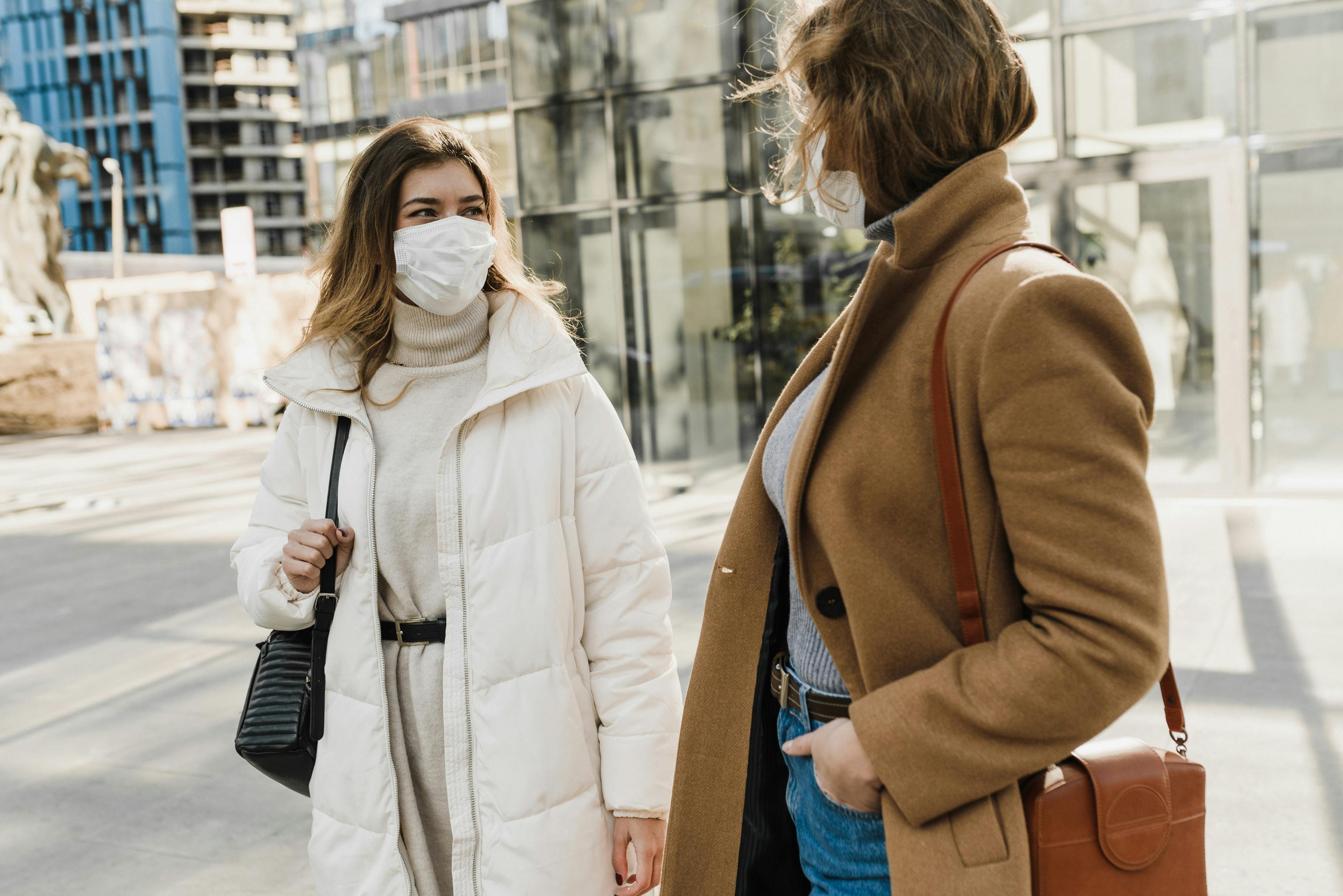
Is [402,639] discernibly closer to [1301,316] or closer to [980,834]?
[980,834]

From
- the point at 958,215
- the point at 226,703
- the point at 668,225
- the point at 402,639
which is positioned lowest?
the point at 226,703

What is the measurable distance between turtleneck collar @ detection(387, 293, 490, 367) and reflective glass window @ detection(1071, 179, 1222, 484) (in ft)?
26.6

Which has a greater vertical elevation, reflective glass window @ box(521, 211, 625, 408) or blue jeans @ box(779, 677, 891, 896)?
reflective glass window @ box(521, 211, 625, 408)

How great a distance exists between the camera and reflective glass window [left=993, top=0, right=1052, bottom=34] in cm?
925

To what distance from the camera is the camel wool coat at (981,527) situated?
109cm

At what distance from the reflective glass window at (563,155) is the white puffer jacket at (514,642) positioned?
29.8ft

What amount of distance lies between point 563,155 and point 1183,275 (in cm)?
576

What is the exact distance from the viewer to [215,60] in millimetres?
86312

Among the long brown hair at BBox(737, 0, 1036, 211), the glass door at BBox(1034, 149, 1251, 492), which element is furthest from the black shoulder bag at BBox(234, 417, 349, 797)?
the glass door at BBox(1034, 149, 1251, 492)

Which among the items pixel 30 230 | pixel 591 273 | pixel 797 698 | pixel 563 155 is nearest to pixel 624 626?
pixel 797 698

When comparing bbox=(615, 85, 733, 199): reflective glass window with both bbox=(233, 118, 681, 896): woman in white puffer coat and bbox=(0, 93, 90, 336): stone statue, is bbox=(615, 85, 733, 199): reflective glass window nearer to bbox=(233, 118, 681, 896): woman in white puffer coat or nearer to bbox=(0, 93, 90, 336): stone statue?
bbox=(233, 118, 681, 896): woman in white puffer coat

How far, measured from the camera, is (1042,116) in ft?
31.0

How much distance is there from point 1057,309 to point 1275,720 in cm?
375

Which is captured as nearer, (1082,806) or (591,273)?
(1082,806)
